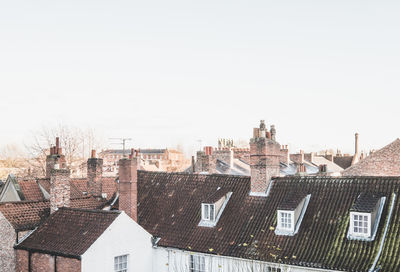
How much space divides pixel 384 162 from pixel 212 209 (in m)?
18.5

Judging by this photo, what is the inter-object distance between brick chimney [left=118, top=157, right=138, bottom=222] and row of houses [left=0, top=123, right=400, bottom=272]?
5 centimetres

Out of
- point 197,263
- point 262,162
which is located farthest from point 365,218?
point 197,263

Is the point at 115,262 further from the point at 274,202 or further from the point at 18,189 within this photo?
the point at 18,189

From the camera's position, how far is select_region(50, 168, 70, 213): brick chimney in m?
22.1

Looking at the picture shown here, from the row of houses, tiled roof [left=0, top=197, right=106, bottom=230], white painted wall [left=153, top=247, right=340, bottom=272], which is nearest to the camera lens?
the row of houses

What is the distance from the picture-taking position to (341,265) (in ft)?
52.6

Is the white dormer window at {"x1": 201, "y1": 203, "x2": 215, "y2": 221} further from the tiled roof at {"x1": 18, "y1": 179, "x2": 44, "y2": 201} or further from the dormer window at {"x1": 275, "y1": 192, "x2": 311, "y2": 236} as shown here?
the tiled roof at {"x1": 18, "y1": 179, "x2": 44, "y2": 201}

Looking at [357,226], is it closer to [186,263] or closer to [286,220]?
[286,220]

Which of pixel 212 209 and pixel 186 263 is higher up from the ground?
pixel 212 209

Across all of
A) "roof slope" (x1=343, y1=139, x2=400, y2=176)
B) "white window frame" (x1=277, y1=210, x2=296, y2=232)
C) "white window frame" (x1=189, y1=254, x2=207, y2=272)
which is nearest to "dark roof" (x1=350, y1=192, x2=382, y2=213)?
"white window frame" (x1=277, y1=210, x2=296, y2=232)

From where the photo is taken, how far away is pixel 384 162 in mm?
33156

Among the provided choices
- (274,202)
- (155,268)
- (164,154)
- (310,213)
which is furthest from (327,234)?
(164,154)

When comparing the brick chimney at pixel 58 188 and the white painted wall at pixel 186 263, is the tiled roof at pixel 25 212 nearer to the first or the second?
the brick chimney at pixel 58 188

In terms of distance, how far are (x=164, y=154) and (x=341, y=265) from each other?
437 feet
